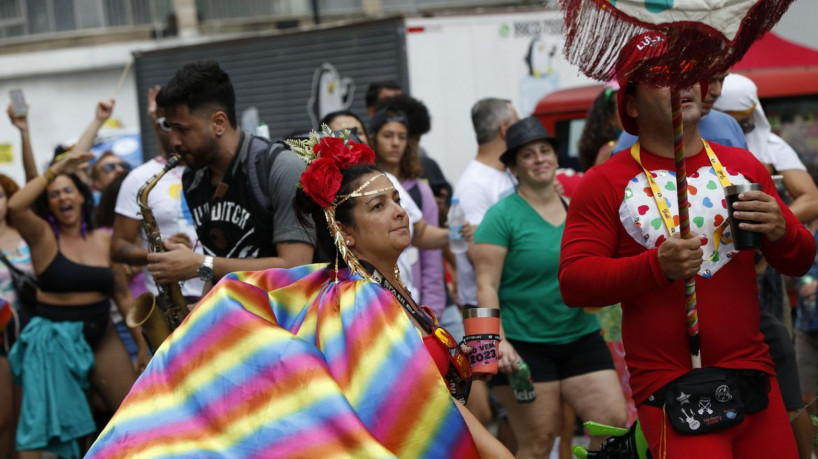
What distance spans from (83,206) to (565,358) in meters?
3.82

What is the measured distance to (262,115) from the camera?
49.9 ft

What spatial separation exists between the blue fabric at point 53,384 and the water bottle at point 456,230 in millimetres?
2564

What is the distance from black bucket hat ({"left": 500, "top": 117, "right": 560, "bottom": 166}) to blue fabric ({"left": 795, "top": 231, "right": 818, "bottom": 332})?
6.66ft

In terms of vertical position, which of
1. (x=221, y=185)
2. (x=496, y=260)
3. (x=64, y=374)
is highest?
(x=221, y=185)

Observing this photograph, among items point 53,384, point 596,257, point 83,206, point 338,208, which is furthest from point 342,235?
point 83,206

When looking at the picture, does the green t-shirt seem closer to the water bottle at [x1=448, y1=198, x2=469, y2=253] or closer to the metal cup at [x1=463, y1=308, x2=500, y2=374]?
the water bottle at [x1=448, y1=198, x2=469, y2=253]

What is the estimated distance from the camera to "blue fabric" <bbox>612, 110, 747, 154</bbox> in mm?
5160

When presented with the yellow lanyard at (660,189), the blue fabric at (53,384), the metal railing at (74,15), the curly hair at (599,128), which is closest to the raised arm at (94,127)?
the blue fabric at (53,384)

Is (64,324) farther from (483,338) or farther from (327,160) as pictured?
(483,338)

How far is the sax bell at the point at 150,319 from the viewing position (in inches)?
212

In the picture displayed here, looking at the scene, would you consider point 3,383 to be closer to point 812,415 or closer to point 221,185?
point 221,185

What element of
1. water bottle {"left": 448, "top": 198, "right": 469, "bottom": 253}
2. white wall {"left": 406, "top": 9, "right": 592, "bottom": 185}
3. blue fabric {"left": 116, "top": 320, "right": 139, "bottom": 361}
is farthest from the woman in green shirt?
white wall {"left": 406, "top": 9, "right": 592, "bottom": 185}

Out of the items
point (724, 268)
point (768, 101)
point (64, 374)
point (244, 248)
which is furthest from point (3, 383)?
point (768, 101)

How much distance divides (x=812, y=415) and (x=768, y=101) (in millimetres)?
5892
